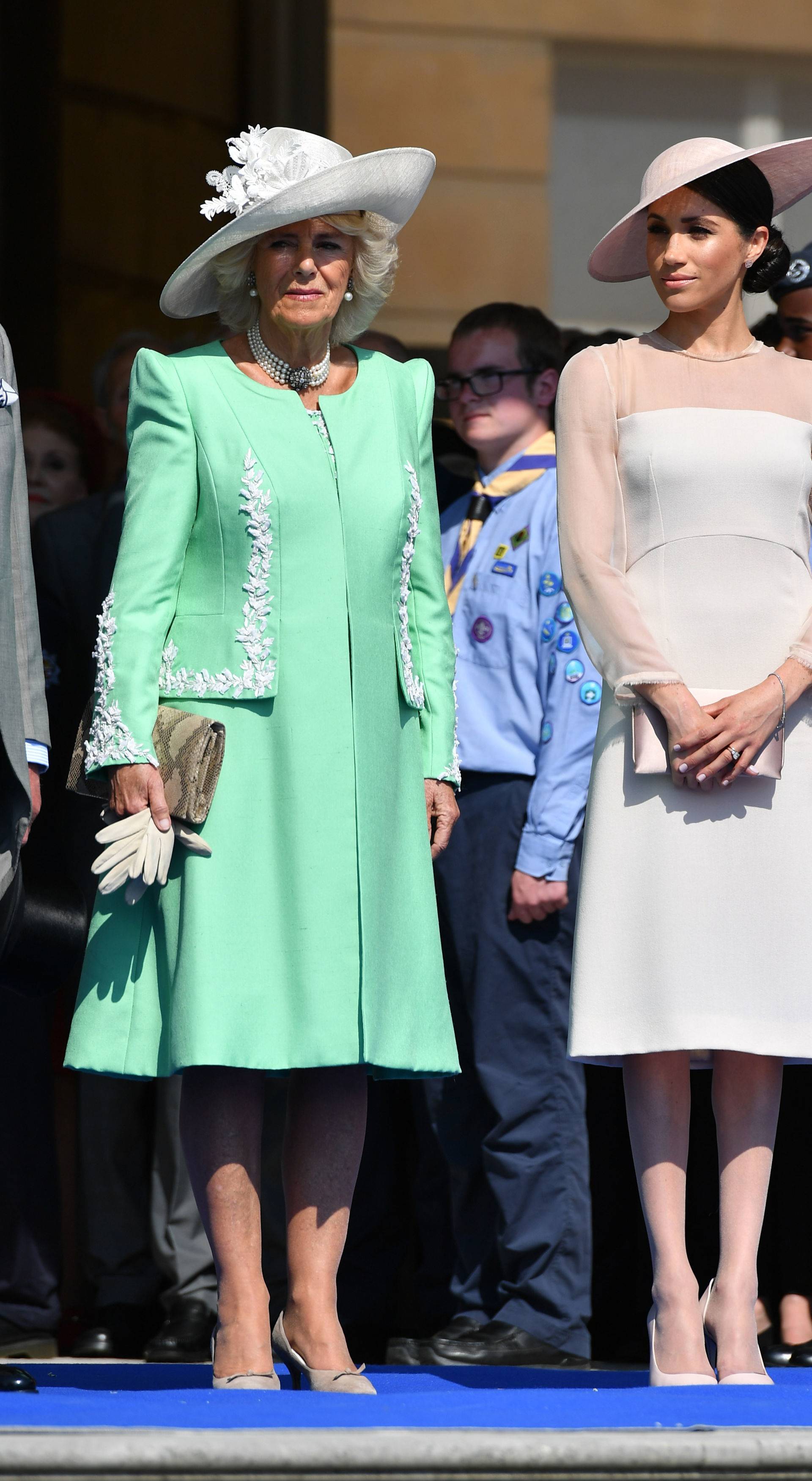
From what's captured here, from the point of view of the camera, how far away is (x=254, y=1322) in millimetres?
3758

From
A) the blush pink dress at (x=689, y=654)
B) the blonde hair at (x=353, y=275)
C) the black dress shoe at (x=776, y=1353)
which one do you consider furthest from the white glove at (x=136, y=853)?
the black dress shoe at (x=776, y=1353)

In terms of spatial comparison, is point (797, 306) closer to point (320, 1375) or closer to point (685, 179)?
point (685, 179)

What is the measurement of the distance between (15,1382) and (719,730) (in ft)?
5.30

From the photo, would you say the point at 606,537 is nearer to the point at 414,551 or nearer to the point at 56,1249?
the point at 414,551

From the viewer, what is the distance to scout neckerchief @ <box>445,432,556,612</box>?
535 cm

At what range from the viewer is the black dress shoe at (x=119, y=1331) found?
529cm

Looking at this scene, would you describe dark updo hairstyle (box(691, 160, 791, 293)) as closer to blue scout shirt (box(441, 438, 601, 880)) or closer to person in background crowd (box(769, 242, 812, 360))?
person in background crowd (box(769, 242, 812, 360))

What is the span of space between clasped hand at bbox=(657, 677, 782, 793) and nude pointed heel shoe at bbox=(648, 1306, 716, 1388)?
36.6 inches

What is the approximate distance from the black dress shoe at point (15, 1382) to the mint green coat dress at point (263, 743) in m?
0.53

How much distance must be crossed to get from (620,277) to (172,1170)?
7.69 ft

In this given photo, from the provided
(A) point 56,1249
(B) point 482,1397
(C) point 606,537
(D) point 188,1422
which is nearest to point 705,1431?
(B) point 482,1397

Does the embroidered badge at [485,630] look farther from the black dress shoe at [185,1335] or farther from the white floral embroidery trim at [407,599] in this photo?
the black dress shoe at [185,1335]

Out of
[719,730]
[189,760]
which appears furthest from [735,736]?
[189,760]

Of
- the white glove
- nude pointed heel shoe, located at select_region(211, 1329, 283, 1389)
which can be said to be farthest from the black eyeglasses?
nude pointed heel shoe, located at select_region(211, 1329, 283, 1389)
